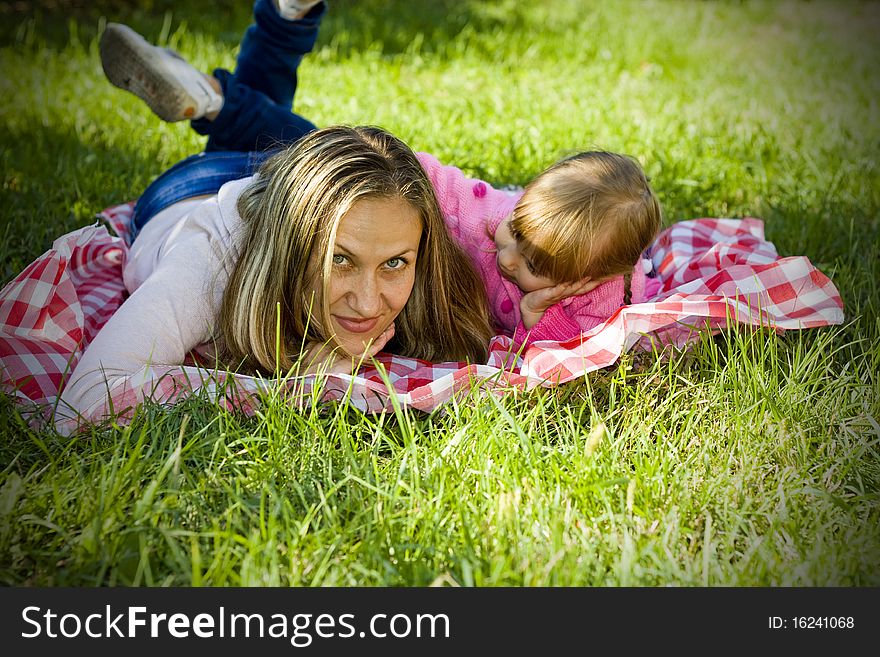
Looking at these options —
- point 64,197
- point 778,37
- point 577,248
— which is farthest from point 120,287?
point 778,37

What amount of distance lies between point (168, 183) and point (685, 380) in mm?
1903

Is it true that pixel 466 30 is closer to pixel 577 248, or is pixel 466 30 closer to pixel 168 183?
pixel 168 183

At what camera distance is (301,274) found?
2373 mm

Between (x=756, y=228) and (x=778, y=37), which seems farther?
(x=778, y=37)

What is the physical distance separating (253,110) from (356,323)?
1.36 m

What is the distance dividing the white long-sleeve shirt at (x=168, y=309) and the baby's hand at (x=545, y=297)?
0.90 metres

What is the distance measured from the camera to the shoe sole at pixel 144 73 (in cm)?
322

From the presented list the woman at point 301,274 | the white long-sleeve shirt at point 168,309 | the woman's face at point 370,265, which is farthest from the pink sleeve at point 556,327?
the white long-sleeve shirt at point 168,309

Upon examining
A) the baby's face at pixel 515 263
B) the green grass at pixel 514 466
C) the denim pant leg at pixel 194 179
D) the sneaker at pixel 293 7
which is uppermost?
the sneaker at pixel 293 7

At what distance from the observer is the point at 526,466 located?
1964 mm

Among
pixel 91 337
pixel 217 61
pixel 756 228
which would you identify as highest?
pixel 217 61

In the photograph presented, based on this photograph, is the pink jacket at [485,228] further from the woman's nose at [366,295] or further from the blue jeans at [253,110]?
the blue jeans at [253,110]

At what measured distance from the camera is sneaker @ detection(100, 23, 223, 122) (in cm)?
322

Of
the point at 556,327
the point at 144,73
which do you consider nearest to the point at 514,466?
the point at 556,327
